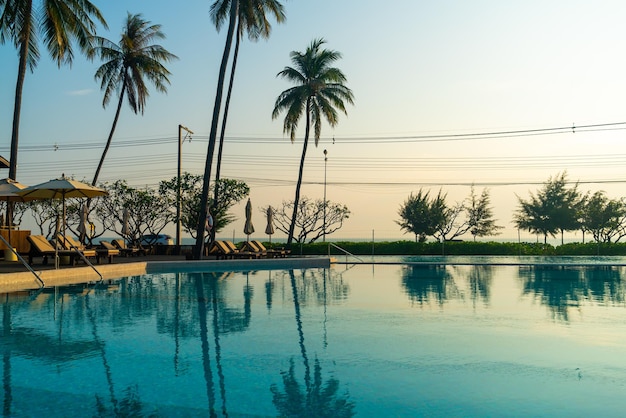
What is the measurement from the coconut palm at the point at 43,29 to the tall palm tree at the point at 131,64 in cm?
772

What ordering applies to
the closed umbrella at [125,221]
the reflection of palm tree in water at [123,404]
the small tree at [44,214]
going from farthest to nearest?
the small tree at [44,214] < the closed umbrella at [125,221] < the reflection of palm tree in water at [123,404]

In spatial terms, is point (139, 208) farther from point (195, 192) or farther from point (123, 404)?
point (123, 404)

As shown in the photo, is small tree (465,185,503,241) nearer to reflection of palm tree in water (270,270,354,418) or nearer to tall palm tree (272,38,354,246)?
tall palm tree (272,38,354,246)

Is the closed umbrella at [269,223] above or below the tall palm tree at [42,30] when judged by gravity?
below

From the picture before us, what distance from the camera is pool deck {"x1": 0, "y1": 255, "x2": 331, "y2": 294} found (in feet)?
46.9

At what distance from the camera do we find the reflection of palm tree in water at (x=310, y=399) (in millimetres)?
5039

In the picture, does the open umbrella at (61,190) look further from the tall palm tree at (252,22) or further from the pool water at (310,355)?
the tall palm tree at (252,22)

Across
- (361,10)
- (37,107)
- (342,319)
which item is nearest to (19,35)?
(37,107)

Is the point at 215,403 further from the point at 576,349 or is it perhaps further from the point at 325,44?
the point at 325,44

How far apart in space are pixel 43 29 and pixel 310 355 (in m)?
21.3

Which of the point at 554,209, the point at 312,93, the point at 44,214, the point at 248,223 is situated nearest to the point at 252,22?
the point at 312,93

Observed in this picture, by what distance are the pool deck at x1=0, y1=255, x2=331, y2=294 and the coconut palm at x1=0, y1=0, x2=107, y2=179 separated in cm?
639

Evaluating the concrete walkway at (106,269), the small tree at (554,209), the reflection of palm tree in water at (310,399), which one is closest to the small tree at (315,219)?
the concrete walkway at (106,269)

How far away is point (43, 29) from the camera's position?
23422 mm
